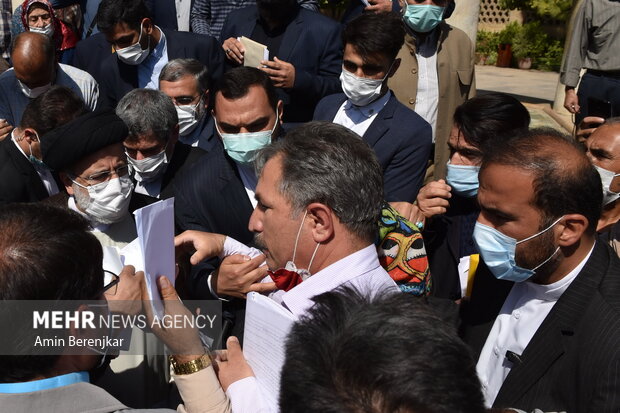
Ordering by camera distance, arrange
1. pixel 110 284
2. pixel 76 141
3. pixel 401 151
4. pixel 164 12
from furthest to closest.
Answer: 1. pixel 164 12
2. pixel 401 151
3. pixel 76 141
4. pixel 110 284

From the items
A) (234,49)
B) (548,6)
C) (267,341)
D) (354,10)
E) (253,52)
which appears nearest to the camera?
(267,341)

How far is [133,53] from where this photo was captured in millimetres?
5191

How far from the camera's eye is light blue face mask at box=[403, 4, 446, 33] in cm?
470

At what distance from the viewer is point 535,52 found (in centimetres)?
2008

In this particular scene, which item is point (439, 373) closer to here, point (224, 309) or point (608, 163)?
point (224, 309)

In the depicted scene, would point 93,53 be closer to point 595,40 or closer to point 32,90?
point 32,90

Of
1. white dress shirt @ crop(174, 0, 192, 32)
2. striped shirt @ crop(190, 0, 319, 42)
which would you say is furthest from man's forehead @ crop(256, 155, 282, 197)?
white dress shirt @ crop(174, 0, 192, 32)

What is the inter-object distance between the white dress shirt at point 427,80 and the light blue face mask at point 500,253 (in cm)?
246

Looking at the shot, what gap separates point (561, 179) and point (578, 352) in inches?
22.7

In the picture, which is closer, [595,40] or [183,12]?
[595,40]

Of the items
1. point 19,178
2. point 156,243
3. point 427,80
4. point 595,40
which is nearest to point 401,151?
point 427,80

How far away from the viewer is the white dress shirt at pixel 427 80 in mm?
4812

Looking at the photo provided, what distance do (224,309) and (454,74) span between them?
Result: 2823mm

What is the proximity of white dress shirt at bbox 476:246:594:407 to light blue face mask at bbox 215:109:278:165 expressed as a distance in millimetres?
1464
